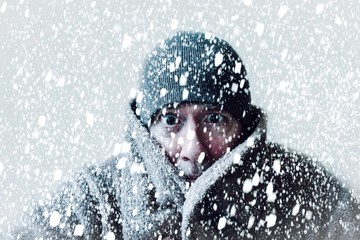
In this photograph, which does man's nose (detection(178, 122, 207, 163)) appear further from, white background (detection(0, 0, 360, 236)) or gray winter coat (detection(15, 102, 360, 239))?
white background (detection(0, 0, 360, 236))

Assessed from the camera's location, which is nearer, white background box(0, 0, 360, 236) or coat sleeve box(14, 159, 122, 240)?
coat sleeve box(14, 159, 122, 240)

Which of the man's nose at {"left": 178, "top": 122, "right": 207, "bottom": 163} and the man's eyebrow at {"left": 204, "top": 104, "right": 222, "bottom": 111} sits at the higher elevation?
the man's eyebrow at {"left": 204, "top": 104, "right": 222, "bottom": 111}

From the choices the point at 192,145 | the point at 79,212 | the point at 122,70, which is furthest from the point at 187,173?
the point at 122,70

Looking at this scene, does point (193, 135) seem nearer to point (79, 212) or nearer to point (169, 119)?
point (169, 119)

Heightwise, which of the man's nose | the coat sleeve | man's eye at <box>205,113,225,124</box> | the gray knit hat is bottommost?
the coat sleeve

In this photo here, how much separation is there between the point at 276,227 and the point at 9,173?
2.38 ft

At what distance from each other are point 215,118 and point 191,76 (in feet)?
0.24

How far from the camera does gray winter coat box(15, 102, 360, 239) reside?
1.09 m

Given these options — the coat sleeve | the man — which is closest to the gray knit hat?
the man

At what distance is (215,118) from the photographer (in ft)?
3.74

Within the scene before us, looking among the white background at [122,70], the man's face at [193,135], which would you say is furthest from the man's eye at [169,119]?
the white background at [122,70]

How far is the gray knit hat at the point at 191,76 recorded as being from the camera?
3.66 feet

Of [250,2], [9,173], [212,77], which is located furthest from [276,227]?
[250,2]

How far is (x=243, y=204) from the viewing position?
45.1 inches
